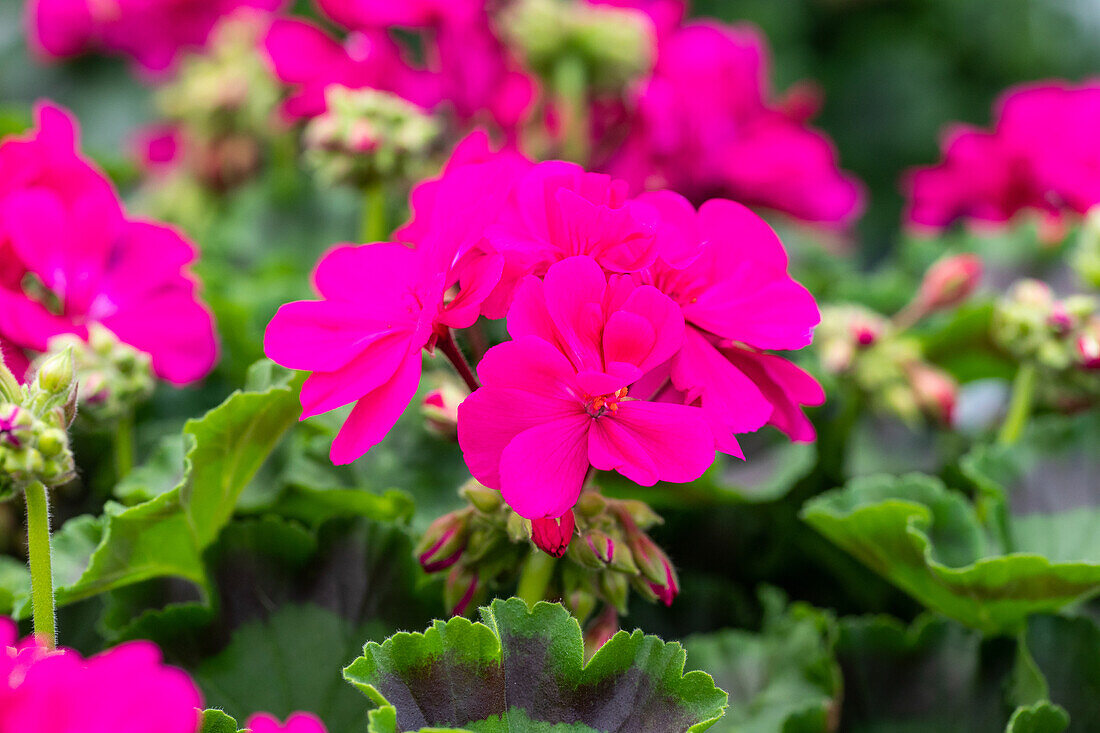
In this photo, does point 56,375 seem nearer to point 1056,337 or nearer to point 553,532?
point 553,532

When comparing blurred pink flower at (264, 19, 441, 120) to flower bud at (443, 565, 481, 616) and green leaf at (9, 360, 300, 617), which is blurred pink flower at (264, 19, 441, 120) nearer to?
green leaf at (9, 360, 300, 617)

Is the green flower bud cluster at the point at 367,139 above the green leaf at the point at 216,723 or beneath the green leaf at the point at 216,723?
above

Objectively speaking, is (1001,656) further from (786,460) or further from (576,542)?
(576,542)

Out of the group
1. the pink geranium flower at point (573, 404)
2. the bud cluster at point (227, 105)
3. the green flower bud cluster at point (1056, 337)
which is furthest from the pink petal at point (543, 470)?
the bud cluster at point (227, 105)

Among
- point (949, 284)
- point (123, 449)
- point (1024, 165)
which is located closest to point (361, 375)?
point (123, 449)

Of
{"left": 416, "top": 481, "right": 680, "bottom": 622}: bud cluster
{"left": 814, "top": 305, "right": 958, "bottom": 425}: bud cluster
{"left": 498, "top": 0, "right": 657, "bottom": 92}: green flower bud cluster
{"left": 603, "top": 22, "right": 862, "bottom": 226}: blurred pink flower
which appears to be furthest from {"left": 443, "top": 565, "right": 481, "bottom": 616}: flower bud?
{"left": 498, "top": 0, "right": 657, "bottom": 92}: green flower bud cluster

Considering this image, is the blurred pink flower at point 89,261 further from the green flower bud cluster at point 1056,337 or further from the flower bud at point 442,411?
the green flower bud cluster at point 1056,337

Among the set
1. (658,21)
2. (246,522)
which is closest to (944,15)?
(658,21)
